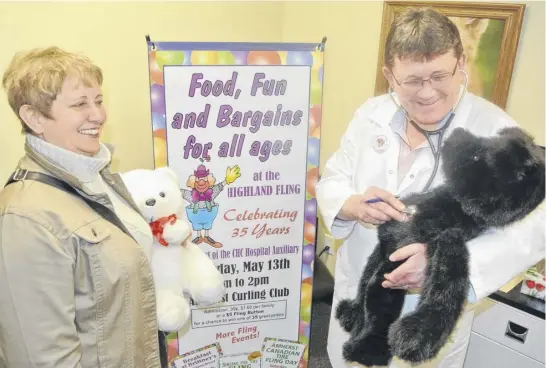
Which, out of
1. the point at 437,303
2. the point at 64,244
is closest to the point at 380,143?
the point at 437,303

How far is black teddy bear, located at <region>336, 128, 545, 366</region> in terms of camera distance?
37.7 inches

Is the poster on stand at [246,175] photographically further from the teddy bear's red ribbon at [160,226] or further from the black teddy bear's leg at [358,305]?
the black teddy bear's leg at [358,305]

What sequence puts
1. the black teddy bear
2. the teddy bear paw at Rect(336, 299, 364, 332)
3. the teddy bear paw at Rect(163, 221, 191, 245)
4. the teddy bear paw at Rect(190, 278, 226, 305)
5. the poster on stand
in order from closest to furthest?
the black teddy bear < the teddy bear paw at Rect(336, 299, 364, 332) < the teddy bear paw at Rect(163, 221, 191, 245) < the teddy bear paw at Rect(190, 278, 226, 305) < the poster on stand

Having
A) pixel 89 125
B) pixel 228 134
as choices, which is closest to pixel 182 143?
pixel 228 134

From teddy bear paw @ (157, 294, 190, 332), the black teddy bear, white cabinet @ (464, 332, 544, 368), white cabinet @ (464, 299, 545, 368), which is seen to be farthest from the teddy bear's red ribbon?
white cabinet @ (464, 332, 544, 368)

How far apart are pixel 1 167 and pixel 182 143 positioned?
73cm

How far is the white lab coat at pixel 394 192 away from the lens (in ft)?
3.56

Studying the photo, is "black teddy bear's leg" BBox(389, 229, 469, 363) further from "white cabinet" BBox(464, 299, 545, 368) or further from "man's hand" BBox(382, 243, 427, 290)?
"white cabinet" BBox(464, 299, 545, 368)

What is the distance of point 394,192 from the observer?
52.1 inches

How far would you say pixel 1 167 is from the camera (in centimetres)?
187

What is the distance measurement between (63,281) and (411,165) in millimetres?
923

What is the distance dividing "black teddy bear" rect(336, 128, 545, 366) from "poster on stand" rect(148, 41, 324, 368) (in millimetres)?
790

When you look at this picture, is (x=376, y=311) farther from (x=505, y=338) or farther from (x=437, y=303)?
(x=505, y=338)

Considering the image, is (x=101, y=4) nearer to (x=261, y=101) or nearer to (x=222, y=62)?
(x=222, y=62)
